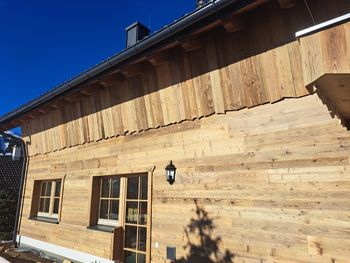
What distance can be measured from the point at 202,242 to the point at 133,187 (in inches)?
86.0

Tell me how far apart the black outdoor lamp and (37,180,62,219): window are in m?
4.63

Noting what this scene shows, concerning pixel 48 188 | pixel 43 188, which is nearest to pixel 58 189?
pixel 48 188

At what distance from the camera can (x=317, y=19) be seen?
3844mm

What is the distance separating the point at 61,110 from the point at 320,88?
7142mm

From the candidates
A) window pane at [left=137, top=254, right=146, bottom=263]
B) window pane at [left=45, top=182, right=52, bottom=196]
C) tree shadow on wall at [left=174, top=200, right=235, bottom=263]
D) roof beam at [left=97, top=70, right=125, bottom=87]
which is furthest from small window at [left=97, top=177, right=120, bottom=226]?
window pane at [left=45, top=182, right=52, bottom=196]

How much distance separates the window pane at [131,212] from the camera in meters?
6.29

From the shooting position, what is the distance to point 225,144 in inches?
192

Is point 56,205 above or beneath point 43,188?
beneath

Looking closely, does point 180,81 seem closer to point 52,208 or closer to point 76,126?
point 76,126

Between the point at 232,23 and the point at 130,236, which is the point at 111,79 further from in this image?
the point at 130,236

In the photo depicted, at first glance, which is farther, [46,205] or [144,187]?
[46,205]

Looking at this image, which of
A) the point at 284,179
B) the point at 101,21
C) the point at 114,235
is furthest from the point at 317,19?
the point at 101,21

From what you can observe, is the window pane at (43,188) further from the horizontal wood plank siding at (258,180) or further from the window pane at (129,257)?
the window pane at (129,257)

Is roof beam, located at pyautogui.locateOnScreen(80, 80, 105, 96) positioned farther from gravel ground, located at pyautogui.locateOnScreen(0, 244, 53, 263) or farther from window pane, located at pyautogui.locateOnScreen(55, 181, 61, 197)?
gravel ground, located at pyautogui.locateOnScreen(0, 244, 53, 263)
